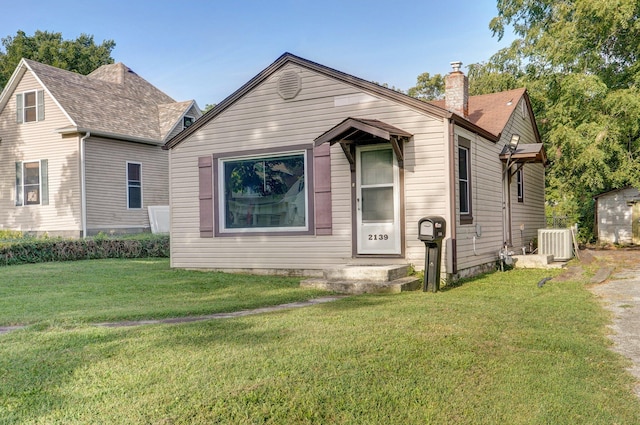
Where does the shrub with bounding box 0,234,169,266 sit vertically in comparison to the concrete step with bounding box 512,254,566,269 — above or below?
above

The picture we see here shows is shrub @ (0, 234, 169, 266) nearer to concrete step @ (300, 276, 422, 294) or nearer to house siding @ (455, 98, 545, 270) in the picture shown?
concrete step @ (300, 276, 422, 294)

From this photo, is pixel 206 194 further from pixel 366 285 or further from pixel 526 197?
pixel 526 197

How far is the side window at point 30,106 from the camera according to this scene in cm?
1769

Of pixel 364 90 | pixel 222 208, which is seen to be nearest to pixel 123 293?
pixel 222 208

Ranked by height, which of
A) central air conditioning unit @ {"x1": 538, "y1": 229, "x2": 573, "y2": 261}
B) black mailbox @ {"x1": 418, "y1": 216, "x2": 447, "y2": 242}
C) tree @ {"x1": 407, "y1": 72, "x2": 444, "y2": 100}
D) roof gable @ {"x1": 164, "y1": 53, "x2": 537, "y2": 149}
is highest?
tree @ {"x1": 407, "y1": 72, "x2": 444, "y2": 100}

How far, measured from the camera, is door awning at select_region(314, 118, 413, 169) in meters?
8.30

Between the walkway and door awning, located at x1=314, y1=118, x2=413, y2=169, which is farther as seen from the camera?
door awning, located at x1=314, y1=118, x2=413, y2=169

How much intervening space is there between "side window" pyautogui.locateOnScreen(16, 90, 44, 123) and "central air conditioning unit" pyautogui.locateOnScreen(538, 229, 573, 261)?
52.1ft

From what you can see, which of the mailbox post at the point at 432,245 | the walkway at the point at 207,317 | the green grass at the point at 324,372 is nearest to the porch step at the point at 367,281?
the mailbox post at the point at 432,245

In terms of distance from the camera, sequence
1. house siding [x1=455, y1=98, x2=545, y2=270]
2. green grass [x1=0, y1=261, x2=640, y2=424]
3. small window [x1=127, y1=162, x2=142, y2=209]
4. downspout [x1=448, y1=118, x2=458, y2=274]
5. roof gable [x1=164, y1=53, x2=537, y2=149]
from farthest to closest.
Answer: small window [x1=127, y1=162, x2=142, y2=209]
house siding [x1=455, y1=98, x2=545, y2=270]
roof gable [x1=164, y1=53, x2=537, y2=149]
downspout [x1=448, y1=118, x2=458, y2=274]
green grass [x1=0, y1=261, x2=640, y2=424]

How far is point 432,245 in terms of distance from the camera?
7.83 metres

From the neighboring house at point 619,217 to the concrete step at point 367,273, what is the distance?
1431cm

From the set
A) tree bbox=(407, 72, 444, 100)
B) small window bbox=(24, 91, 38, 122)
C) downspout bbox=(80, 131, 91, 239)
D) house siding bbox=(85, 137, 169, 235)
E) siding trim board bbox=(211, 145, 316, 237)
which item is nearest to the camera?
siding trim board bbox=(211, 145, 316, 237)

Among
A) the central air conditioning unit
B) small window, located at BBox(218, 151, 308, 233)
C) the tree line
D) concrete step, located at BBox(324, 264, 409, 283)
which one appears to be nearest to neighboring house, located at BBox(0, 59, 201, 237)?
small window, located at BBox(218, 151, 308, 233)
